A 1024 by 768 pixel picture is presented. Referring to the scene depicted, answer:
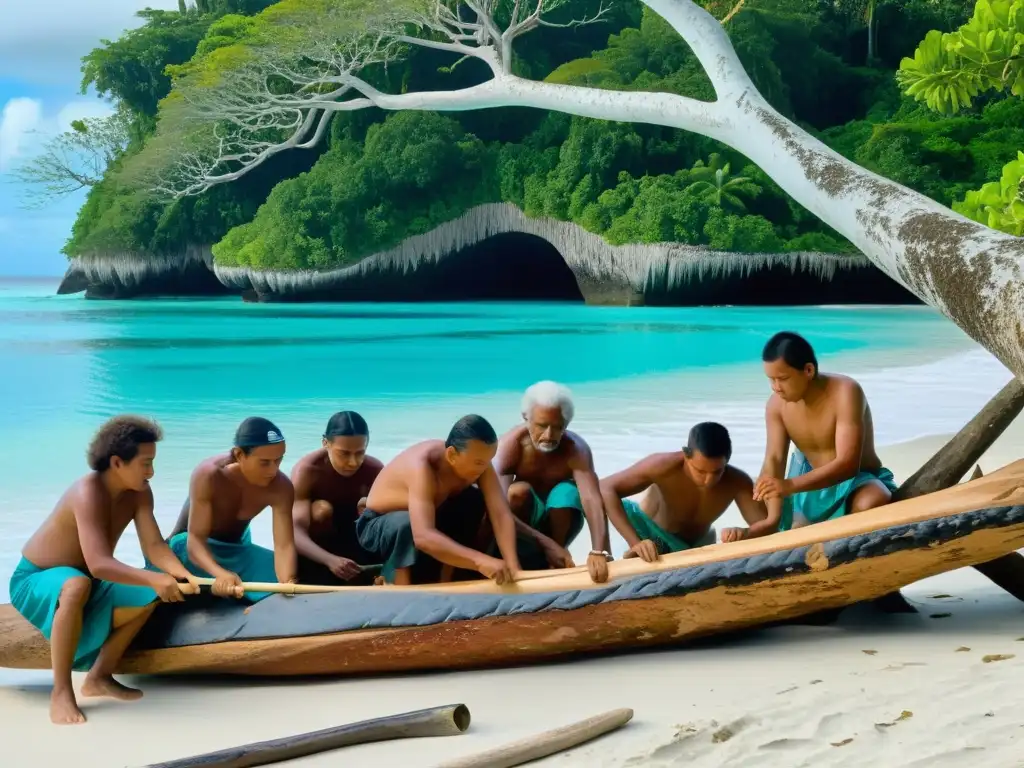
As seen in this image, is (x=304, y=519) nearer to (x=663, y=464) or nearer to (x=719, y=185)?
(x=663, y=464)

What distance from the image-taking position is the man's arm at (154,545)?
3168 mm

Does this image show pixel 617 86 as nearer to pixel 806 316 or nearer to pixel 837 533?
pixel 806 316

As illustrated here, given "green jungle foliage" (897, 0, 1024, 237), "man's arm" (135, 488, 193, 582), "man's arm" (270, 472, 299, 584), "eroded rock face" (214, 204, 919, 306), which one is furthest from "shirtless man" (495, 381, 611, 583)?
"eroded rock face" (214, 204, 919, 306)

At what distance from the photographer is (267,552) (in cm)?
357

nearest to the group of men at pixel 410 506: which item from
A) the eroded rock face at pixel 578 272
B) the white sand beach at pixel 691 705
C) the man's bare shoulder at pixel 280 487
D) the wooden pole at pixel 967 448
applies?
the man's bare shoulder at pixel 280 487

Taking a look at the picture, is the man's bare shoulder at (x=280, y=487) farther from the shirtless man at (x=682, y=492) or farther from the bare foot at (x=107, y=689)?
the shirtless man at (x=682, y=492)

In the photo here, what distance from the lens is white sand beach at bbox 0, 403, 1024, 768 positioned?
8.26ft

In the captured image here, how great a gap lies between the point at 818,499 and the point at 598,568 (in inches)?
39.8

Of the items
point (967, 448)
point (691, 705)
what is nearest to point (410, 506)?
point (691, 705)

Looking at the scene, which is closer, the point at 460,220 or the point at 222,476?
the point at 222,476

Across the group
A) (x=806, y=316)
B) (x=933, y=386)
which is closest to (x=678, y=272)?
(x=806, y=316)

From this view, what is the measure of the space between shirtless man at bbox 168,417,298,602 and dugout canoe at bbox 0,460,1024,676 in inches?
5.3

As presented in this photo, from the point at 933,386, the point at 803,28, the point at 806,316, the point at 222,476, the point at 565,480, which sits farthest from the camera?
the point at 803,28

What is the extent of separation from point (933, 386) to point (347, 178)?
50.9ft
